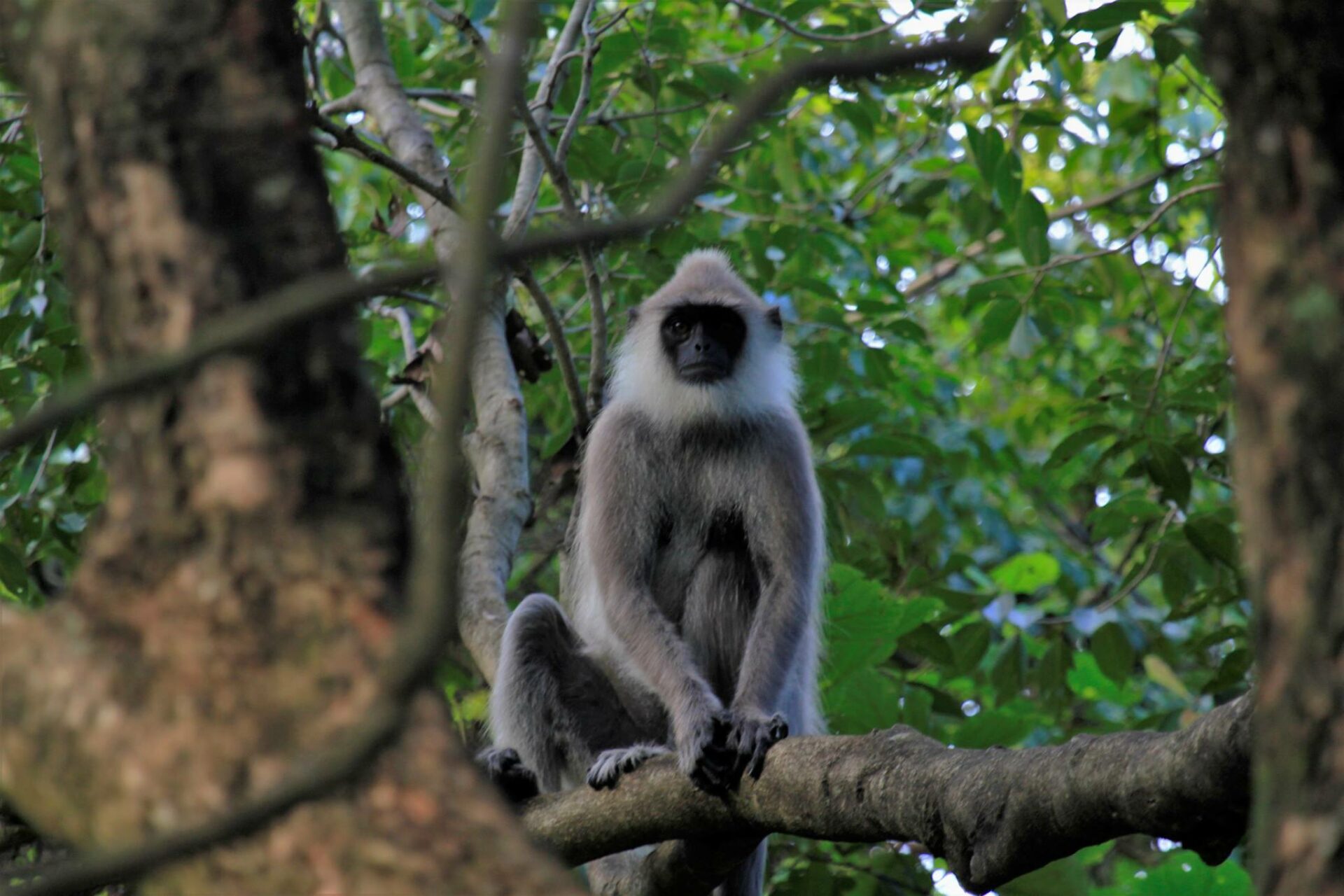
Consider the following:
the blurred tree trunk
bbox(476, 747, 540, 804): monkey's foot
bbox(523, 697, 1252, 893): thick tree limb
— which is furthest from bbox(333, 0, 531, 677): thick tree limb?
the blurred tree trunk

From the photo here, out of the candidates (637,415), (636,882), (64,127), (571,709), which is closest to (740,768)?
(636,882)

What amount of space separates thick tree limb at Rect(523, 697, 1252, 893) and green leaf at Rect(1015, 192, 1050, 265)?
2870 millimetres

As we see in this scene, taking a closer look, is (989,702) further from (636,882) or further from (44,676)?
(44,676)

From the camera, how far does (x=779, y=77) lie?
135 cm

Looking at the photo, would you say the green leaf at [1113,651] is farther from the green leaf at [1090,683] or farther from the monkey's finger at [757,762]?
the monkey's finger at [757,762]

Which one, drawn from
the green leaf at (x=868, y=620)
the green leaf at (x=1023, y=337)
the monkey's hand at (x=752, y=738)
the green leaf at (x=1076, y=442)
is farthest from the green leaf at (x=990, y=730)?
the green leaf at (x=1023, y=337)

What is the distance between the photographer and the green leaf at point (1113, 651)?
5473 mm

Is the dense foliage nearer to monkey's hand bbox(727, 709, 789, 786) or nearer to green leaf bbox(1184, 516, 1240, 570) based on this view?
green leaf bbox(1184, 516, 1240, 570)

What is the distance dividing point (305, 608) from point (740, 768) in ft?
7.90

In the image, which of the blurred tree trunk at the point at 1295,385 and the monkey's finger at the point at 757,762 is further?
the monkey's finger at the point at 757,762

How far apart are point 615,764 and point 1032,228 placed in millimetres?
2809

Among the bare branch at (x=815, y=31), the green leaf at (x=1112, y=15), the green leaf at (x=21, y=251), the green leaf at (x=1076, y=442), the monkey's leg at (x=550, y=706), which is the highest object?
the bare branch at (x=815, y=31)

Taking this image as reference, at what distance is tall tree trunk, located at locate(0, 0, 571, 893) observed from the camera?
144cm

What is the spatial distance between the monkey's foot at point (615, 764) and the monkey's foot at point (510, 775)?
0.43 metres
